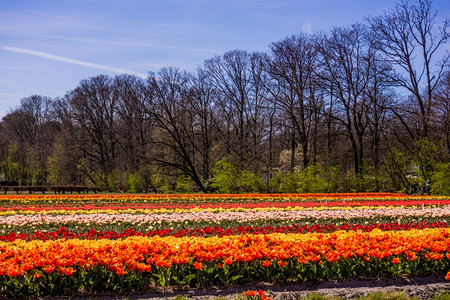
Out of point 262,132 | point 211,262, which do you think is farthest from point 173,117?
point 211,262

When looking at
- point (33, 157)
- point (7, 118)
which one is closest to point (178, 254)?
point (33, 157)

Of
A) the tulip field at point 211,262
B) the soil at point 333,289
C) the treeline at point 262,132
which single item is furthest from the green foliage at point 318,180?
the soil at point 333,289

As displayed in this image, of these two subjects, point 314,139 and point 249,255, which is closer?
point 249,255

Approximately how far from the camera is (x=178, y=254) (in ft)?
19.3

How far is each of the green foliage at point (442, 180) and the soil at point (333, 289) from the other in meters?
21.8

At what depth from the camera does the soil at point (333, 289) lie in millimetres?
5332

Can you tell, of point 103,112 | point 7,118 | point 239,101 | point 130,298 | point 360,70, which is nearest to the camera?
point 130,298

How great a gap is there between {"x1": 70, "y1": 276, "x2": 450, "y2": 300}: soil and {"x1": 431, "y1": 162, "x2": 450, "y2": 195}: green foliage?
71.4ft

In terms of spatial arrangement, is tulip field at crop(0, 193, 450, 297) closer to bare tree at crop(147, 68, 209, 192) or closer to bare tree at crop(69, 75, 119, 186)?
bare tree at crop(147, 68, 209, 192)

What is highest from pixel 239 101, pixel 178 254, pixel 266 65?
pixel 266 65

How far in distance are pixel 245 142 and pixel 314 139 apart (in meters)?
6.26

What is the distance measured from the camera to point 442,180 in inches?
1013

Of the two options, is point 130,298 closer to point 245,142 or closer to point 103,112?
point 245,142

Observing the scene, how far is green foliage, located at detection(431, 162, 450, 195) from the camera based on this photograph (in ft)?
83.8
